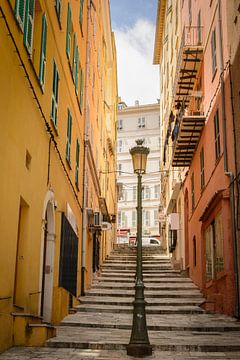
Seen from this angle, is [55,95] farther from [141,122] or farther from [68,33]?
[141,122]

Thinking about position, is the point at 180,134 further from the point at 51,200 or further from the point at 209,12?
the point at 51,200

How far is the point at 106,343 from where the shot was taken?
10148mm

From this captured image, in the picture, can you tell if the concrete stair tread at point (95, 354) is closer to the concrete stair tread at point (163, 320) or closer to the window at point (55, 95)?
the concrete stair tread at point (163, 320)

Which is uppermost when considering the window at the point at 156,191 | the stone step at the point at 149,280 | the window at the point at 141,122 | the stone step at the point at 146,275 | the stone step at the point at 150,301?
the window at the point at 141,122

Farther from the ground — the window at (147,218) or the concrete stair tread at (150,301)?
the window at (147,218)

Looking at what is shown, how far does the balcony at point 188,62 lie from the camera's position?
2000 cm

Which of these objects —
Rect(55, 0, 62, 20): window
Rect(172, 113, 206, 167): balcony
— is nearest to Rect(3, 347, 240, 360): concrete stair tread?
Rect(55, 0, 62, 20): window

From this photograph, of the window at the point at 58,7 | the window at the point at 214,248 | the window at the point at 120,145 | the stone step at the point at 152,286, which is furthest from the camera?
the window at the point at 120,145

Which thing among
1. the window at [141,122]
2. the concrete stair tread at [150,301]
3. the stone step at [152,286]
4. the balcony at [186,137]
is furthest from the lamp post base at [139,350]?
the window at [141,122]

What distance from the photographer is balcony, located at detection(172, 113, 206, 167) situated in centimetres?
1927

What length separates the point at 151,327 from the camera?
13.0 m

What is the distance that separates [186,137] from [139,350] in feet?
41.1

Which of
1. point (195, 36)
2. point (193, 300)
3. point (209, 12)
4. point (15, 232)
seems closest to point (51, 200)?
point (15, 232)

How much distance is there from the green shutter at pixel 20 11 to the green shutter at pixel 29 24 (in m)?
0.25
